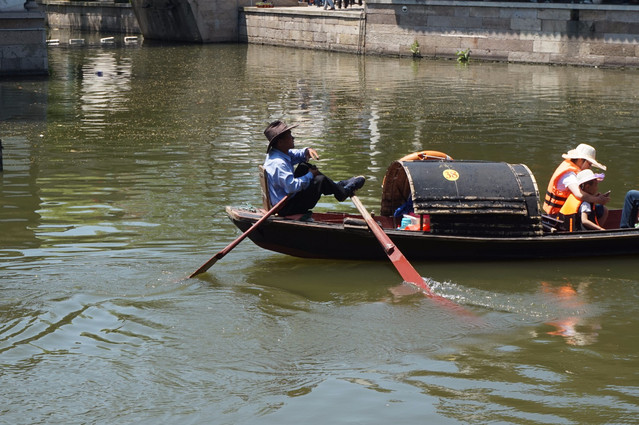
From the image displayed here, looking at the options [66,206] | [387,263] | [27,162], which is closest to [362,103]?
[27,162]

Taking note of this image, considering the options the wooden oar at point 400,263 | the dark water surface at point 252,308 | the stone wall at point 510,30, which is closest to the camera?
the dark water surface at point 252,308

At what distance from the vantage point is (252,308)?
802 cm

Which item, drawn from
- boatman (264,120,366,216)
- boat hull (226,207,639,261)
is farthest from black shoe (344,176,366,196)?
boat hull (226,207,639,261)

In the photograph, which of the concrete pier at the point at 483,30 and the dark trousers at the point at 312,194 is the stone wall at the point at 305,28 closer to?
the concrete pier at the point at 483,30

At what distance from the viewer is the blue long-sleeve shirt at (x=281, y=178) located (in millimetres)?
8852

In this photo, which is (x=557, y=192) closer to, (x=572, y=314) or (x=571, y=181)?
(x=571, y=181)

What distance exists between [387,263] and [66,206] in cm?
396

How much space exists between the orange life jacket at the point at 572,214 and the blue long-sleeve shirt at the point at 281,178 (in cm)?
238

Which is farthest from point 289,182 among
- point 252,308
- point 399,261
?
point 252,308

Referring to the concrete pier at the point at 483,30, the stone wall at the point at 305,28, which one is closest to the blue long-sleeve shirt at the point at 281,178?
the concrete pier at the point at 483,30

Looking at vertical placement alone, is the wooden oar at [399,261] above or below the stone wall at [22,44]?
below

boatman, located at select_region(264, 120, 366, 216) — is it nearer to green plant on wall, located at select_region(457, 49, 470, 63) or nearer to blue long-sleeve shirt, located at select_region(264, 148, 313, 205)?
blue long-sleeve shirt, located at select_region(264, 148, 313, 205)

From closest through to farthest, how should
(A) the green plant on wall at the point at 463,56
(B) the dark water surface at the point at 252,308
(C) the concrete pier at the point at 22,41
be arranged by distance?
(B) the dark water surface at the point at 252,308 → (C) the concrete pier at the point at 22,41 → (A) the green plant on wall at the point at 463,56

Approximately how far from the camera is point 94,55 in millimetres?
30719
